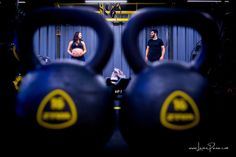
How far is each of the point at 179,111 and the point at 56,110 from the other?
0.22m

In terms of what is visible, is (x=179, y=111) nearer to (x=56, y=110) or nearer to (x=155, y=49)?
(x=56, y=110)

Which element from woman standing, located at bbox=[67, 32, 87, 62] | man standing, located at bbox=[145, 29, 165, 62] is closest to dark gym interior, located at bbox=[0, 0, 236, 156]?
woman standing, located at bbox=[67, 32, 87, 62]

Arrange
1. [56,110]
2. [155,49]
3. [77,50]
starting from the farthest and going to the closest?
[155,49] → [77,50] → [56,110]

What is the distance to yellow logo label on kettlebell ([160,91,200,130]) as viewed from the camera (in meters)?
0.49

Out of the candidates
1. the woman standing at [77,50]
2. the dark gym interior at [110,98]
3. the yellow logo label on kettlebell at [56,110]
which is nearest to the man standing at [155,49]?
the woman standing at [77,50]

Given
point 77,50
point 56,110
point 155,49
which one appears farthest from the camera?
point 155,49

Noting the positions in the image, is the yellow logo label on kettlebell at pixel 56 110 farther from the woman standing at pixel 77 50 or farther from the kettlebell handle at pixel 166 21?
the woman standing at pixel 77 50

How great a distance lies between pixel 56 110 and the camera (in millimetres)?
487

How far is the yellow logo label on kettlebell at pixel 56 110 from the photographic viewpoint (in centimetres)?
48

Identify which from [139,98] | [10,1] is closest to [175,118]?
[139,98]

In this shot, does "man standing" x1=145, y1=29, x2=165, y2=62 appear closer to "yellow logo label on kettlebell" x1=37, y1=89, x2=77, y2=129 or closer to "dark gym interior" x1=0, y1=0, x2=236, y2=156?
"dark gym interior" x1=0, y1=0, x2=236, y2=156

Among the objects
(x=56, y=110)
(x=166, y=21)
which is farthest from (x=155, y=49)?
(x=56, y=110)

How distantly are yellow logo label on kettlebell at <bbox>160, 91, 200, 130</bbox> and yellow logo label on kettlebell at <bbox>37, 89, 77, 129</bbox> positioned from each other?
16 cm

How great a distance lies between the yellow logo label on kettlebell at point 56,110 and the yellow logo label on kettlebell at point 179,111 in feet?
0.53
